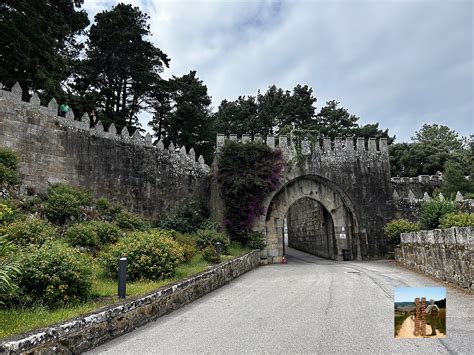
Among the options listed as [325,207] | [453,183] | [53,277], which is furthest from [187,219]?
[453,183]

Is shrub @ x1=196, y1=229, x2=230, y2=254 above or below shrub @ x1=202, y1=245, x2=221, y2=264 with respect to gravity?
above

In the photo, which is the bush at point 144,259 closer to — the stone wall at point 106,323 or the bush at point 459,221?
the stone wall at point 106,323

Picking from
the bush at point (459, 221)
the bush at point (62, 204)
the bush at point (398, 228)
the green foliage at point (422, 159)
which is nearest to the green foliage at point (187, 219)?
the bush at point (62, 204)

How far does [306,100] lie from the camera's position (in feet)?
121

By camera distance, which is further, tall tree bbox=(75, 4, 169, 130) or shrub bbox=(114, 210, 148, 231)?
tall tree bbox=(75, 4, 169, 130)

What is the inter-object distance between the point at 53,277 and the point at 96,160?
31.8 feet

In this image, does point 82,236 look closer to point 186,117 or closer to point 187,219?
point 187,219

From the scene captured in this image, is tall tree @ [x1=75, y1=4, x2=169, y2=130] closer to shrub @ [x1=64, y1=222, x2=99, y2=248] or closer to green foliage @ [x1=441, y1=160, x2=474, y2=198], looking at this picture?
shrub @ [x1=64, y1=222, x2=99, y2=248]

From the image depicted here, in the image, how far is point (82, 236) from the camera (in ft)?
30.3

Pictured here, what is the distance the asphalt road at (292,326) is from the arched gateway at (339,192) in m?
9.75

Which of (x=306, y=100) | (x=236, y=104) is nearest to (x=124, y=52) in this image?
(x=236, y=104)

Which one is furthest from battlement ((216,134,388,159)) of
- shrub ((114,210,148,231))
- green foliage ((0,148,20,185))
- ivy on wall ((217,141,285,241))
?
green foliage ((0,148,20,185))

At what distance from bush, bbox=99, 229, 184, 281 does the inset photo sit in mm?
5505

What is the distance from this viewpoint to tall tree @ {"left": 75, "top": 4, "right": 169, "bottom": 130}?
883 inches
